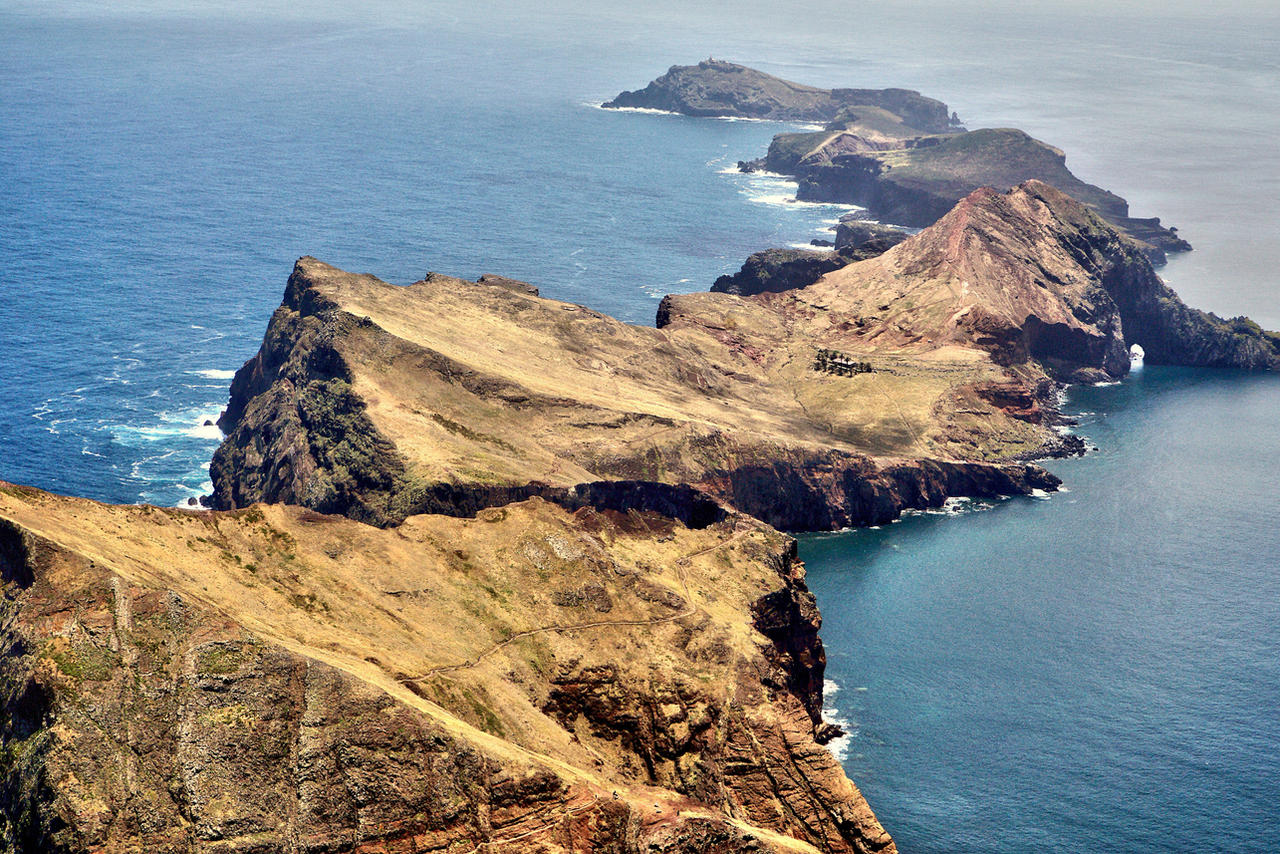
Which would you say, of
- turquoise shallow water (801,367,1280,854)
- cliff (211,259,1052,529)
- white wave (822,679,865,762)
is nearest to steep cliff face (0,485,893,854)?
white wave (822,679,865,762)

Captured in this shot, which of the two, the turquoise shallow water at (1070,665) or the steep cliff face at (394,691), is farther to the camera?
the turquoise shallow water at (1070,665)

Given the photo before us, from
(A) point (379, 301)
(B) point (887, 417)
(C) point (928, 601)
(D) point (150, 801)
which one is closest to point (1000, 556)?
(C) point (928, 601)

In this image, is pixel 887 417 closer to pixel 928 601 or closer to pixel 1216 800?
pixel 928 601

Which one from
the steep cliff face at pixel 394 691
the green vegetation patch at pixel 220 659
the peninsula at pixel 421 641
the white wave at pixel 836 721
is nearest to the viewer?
the steep cliff face at pixel 394 691

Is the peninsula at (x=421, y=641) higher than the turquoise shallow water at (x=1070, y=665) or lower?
higher

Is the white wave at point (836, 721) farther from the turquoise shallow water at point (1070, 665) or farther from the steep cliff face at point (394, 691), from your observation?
the steep cliff face at point (394, 691)

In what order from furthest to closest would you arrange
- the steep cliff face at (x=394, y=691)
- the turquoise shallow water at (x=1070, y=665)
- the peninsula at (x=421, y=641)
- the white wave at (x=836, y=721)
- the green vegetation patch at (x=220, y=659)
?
the white wave at (x=836, y=721) → the turquoise shallow water at (x=1070, y=665) → the green vegetation patch at (x=220, y=659) → the peninsula at (x=421, y=641) → the steep cliff face at (x=394, y=691)

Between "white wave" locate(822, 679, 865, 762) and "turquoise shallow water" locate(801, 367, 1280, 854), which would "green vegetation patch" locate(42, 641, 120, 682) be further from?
"white wave" locate(822, 679, 865, 762)

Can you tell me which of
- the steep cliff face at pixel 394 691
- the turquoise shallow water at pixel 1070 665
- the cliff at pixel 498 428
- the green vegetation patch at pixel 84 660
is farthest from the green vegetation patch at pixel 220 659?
the turquoise shallow water at pixel 1070 665

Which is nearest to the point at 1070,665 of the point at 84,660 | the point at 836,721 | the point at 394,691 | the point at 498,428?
the point at 836,721
